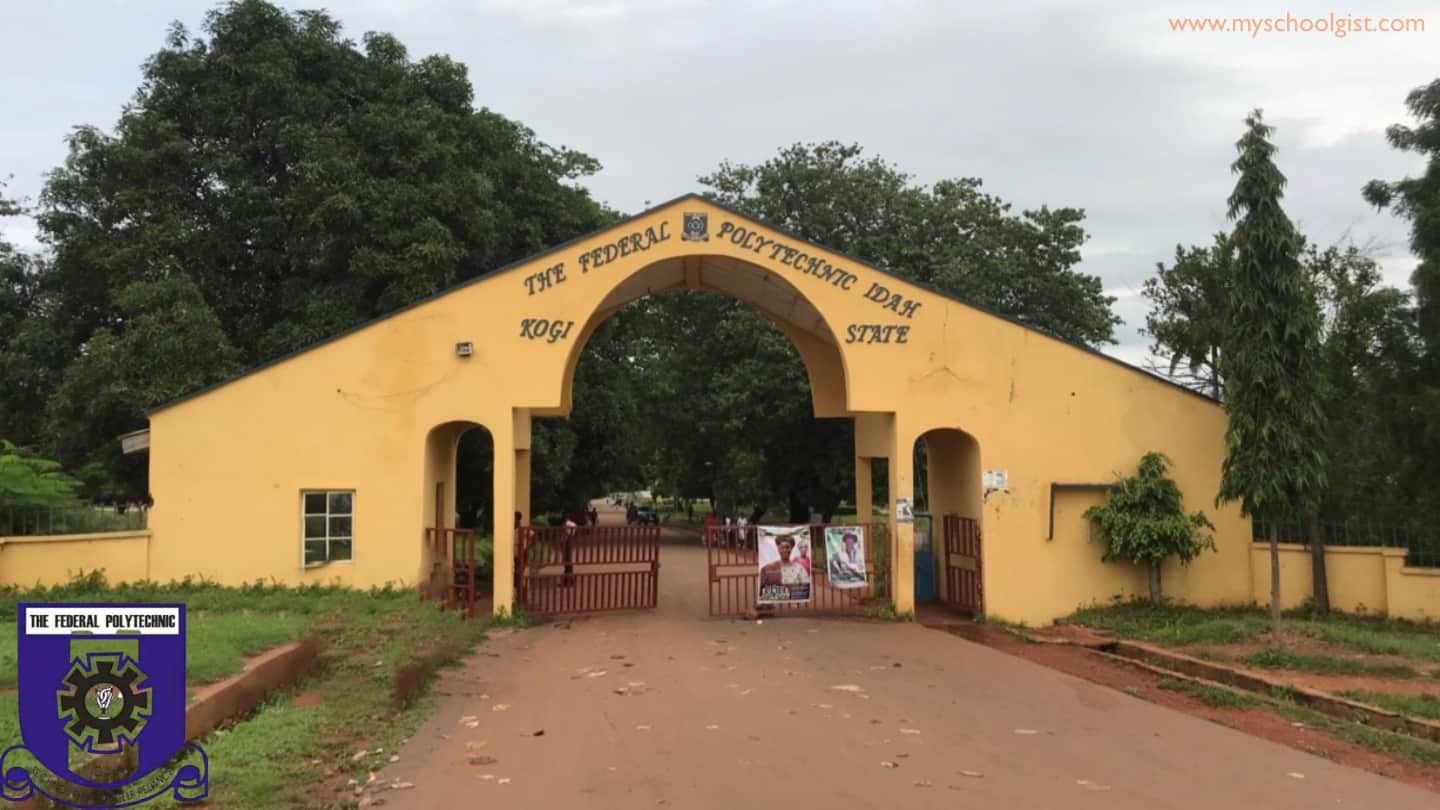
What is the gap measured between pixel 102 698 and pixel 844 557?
38.4 ft

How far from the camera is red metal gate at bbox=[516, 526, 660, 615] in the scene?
16484mm

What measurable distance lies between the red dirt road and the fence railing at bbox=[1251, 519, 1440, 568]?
6150 millimetres

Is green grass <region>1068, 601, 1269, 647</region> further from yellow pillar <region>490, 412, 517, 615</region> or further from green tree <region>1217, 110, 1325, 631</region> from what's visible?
yellow pillar <region>490, 412, 517, 615</region>

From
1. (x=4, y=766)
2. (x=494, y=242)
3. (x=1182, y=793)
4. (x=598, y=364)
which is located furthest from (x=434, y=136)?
(x=1182, y=793)

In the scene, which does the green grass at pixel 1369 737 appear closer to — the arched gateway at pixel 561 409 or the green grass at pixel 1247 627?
the green grass at pixel 1247 627

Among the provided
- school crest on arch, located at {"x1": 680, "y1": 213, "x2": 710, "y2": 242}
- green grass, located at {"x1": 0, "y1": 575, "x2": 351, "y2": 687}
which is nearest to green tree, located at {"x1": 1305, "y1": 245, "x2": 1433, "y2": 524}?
school crest on arch, located at {"x1": 680, "y1": 213, "x2": 710, "y2": 242}

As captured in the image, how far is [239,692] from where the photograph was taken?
28.7ft

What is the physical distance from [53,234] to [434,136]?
344 inches

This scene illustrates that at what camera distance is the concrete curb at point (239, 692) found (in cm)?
635

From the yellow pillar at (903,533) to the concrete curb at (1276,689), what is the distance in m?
3.39

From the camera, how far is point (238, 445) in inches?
612

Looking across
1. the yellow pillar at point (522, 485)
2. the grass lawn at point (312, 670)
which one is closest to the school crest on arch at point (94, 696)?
the grass lawn at point (312, 670)

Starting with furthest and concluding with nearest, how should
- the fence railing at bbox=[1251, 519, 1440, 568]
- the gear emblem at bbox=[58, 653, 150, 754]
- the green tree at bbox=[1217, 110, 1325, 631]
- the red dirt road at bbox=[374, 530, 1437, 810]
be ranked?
the fence railing at bbox=[1251, 519, 1440, 568] < the green tree at bbox=[1217, 110, 1325, 631] < the red dirt road at bbox=[374, 530, 1437, 810] < the gear emblem at bbox=[58, 653, 150, 754]

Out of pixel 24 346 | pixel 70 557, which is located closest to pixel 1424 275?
pixel 70 557
